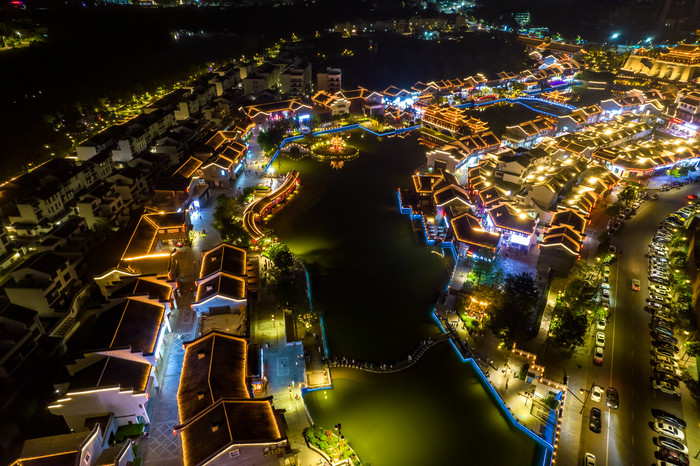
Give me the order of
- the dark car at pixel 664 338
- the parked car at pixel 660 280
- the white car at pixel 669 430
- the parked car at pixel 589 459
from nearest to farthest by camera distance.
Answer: the parked car at pixel 589 459 < the white car at pixel 669 430 < the dark car at pixel 664 338 < the parked car at pixel 660 280

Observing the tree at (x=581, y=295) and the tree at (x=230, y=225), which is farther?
the tree at (x=230, y=225)

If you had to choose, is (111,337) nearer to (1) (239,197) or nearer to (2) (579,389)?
(1) (239,197)

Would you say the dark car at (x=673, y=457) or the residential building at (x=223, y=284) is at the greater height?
the residential building at (x=223, y=284)

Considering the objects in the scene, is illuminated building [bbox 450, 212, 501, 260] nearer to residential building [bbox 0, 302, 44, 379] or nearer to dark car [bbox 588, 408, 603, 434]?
dark car [bbox 588, 408, 603, 434]

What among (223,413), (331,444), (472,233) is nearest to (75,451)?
(223,413)

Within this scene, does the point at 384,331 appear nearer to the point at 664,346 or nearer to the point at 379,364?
the point at 379,364

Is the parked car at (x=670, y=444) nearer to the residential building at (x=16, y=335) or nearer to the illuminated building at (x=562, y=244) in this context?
the illuminated building at (x=562, y=244)


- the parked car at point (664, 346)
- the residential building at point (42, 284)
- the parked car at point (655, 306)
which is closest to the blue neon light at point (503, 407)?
the parked car at point (664, 346)
